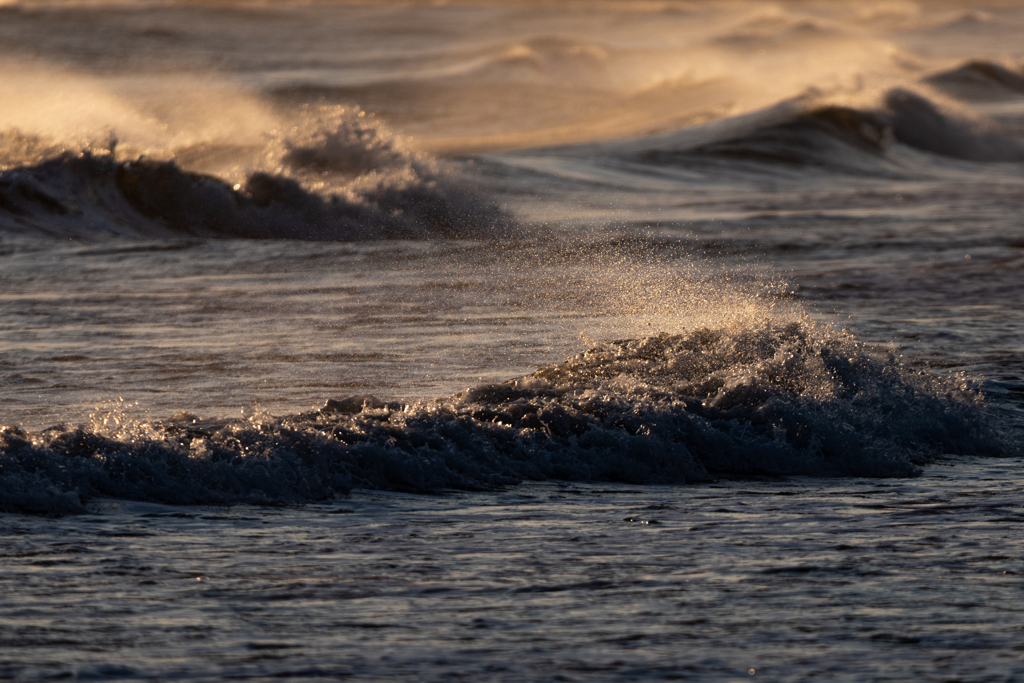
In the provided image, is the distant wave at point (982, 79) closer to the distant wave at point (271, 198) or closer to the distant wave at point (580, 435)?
the distant wave at point (271, 198)

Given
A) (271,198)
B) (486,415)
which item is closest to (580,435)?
(486,415)

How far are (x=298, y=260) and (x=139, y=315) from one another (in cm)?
306

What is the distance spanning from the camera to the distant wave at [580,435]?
225 inches

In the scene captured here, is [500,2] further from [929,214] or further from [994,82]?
[929,214]

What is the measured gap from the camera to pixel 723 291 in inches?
426

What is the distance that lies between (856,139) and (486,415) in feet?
68.5

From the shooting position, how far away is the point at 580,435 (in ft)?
21.3

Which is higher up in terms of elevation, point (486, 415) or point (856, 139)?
point (856, 139)

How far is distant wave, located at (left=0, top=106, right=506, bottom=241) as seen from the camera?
14.8 meters

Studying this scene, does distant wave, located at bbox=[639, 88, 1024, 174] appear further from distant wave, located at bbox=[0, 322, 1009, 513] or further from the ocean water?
distant wave, located at bbox=[0, 322, 1009, 513]

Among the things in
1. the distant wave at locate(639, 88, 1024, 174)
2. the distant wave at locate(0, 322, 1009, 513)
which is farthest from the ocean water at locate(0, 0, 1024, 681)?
the distant wave at locate(639, 88, 1024, 174)

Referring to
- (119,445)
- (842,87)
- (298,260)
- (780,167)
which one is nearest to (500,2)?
(842,87)

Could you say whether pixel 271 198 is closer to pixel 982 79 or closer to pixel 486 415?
pixel 486 415

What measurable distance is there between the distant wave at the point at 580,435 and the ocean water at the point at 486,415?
0.02m
